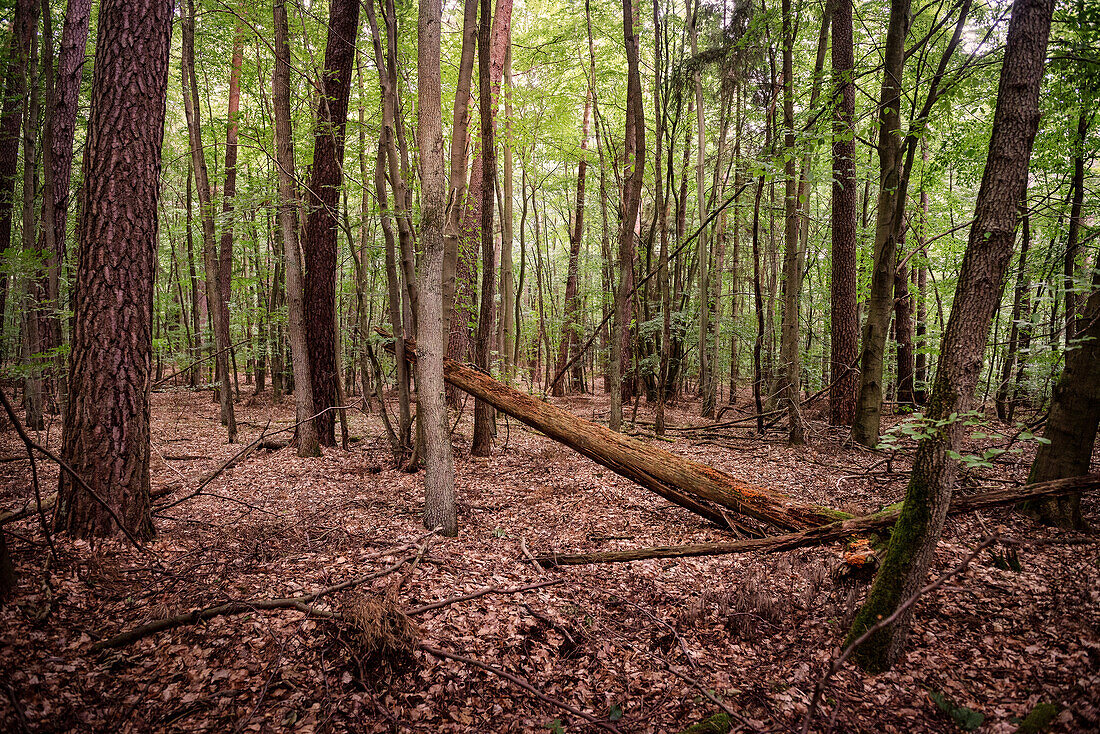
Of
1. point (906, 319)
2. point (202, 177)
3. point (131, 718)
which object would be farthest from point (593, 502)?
point (906, 319)

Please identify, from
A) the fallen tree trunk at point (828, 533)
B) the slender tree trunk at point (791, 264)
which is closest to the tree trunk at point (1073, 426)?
the fallen tree trunk at point (828, 533)

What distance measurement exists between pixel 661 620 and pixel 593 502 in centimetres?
256

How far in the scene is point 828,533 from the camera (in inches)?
173

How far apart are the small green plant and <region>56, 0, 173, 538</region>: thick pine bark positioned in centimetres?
566

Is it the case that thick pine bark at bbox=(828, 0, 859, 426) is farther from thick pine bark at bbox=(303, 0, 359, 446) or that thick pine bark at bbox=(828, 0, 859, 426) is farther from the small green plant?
thick pine bark at bbox=(303, 0, 359, 446)

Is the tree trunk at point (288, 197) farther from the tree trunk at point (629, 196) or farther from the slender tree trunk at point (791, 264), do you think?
the slender tree trunk at point (791, 264)

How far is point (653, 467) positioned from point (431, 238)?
11.0ft

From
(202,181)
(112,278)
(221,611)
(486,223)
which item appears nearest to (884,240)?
(486,223)

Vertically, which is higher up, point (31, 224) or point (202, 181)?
point (202, 181)

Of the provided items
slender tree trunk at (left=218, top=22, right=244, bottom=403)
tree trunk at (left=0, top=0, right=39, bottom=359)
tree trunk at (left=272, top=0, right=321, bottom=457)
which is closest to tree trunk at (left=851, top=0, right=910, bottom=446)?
tree trunk at (left=272, top=0, right=321, bottom=457)

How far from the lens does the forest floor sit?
8.54 feet

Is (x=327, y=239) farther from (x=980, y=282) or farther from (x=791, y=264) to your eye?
(x=980, y=282)

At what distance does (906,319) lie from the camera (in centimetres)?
1230

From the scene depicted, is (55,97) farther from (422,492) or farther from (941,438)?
(941,438)
